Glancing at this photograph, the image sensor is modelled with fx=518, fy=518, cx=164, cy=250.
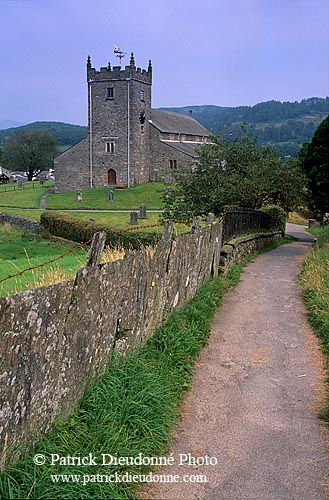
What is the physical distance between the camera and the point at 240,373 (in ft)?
23.1

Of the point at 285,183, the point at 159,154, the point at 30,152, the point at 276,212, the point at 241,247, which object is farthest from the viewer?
the point at 30,152

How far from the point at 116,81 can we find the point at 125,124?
4655 millimetres

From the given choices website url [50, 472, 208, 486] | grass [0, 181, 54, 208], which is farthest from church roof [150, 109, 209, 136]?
website url [50, 472, 208, 486]

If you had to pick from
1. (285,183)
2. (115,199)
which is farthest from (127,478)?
(115,199)

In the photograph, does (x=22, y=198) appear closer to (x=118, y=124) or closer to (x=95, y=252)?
(x=118, y=124)

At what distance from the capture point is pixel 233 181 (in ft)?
73.0

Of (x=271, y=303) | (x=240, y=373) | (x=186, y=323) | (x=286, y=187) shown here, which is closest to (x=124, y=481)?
(x=240, y=373)

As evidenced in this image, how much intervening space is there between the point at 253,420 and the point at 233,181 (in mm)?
17432

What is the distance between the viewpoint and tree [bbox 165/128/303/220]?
73.2ft

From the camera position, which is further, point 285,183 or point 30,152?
point 30,152

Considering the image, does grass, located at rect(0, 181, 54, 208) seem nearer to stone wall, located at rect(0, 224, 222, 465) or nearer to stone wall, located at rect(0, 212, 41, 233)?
stone wall, located at rect(0, 212, 41, 233)

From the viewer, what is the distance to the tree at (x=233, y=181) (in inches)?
878

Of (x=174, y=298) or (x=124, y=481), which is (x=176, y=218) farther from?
(x=124, y=481)

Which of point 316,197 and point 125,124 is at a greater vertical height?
point 125,124
